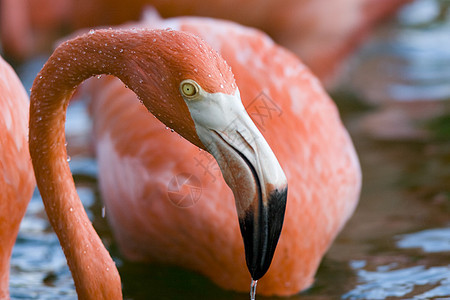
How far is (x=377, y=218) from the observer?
335cm

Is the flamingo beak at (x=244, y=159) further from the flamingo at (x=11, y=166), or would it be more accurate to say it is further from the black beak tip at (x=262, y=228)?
the flamingo at (x=11, y=166)

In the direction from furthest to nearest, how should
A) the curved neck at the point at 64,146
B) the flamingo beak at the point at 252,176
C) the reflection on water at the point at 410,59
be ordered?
1. the reflection on water at the point at 410,59
2. the curved neck at the point at 64,146
3. the flamingo beak at the point at 252,176

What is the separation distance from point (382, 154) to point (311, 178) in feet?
4.55

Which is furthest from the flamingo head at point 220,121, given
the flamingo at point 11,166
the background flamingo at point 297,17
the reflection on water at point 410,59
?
the reflection on water at point 410,59

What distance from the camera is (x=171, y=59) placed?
6.10 ft

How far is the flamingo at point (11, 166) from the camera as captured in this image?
2369mm

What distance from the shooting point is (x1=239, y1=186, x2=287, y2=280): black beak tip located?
183 cm

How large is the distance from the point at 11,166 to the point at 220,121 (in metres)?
0.89

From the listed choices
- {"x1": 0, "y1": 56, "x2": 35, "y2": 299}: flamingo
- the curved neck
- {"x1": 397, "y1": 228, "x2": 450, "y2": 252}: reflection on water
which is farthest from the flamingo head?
{"x1": 397, "y1": 228, "x2": 450, "y2": 252}: reflection on water

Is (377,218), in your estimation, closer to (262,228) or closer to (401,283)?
(401,283)

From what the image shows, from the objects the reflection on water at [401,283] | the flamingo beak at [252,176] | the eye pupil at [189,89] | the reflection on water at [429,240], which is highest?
the eye pupil at [189,89]

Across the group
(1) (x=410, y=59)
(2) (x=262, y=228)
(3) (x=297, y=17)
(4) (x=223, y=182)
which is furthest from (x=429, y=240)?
(1) (x=410, y=59)

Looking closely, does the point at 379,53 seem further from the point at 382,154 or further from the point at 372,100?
the point at 382,154

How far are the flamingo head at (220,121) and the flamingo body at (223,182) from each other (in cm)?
74
